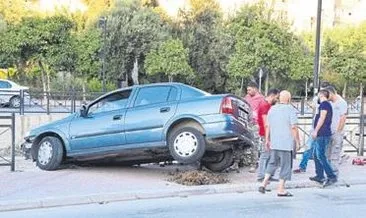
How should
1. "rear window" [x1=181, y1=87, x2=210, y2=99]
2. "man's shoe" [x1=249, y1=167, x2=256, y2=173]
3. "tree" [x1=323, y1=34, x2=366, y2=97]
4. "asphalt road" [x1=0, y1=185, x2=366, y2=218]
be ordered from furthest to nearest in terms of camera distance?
"tree" [x1=323, y1=34, x2=366, y2=97]
"man's shoe" [x1=249, y1=167, x2=256, y2=173]
"rear window" [x1=181, y1=87, x2=210, y2=99]
"asphalt road" [x1=0, y1=185, x2=366, y2=218]

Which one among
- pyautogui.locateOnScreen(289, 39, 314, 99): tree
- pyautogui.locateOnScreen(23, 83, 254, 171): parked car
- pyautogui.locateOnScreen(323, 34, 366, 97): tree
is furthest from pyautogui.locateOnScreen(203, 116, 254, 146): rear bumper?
pyautogui.locateOnScreen(323, 34, 366, 97): tree

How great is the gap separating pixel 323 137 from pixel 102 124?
13.1 feet

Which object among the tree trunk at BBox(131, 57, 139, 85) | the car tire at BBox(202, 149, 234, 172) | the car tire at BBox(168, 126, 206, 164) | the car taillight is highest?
the tree trunk at BBox(131, 57, 139, 85)

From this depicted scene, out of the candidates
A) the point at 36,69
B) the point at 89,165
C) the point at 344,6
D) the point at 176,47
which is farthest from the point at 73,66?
the point at 344,6

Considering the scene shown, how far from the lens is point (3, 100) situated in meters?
30.2

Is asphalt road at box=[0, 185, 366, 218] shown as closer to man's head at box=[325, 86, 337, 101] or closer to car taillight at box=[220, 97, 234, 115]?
car taillight at box=[220, 97, 234, 115]

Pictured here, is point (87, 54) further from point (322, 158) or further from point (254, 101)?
point (322, 158)

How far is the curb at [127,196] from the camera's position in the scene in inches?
349

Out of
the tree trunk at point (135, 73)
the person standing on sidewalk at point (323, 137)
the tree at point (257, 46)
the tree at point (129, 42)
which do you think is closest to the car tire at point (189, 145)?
the person standing on sidewalk at point (323, 137)

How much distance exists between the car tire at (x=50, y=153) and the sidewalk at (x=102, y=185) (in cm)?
19

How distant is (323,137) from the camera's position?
10578 millimetres

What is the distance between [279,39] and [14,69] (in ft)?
64.7

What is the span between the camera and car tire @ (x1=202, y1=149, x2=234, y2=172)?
11.4m

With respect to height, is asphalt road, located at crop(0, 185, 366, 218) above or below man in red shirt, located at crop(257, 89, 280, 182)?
below
